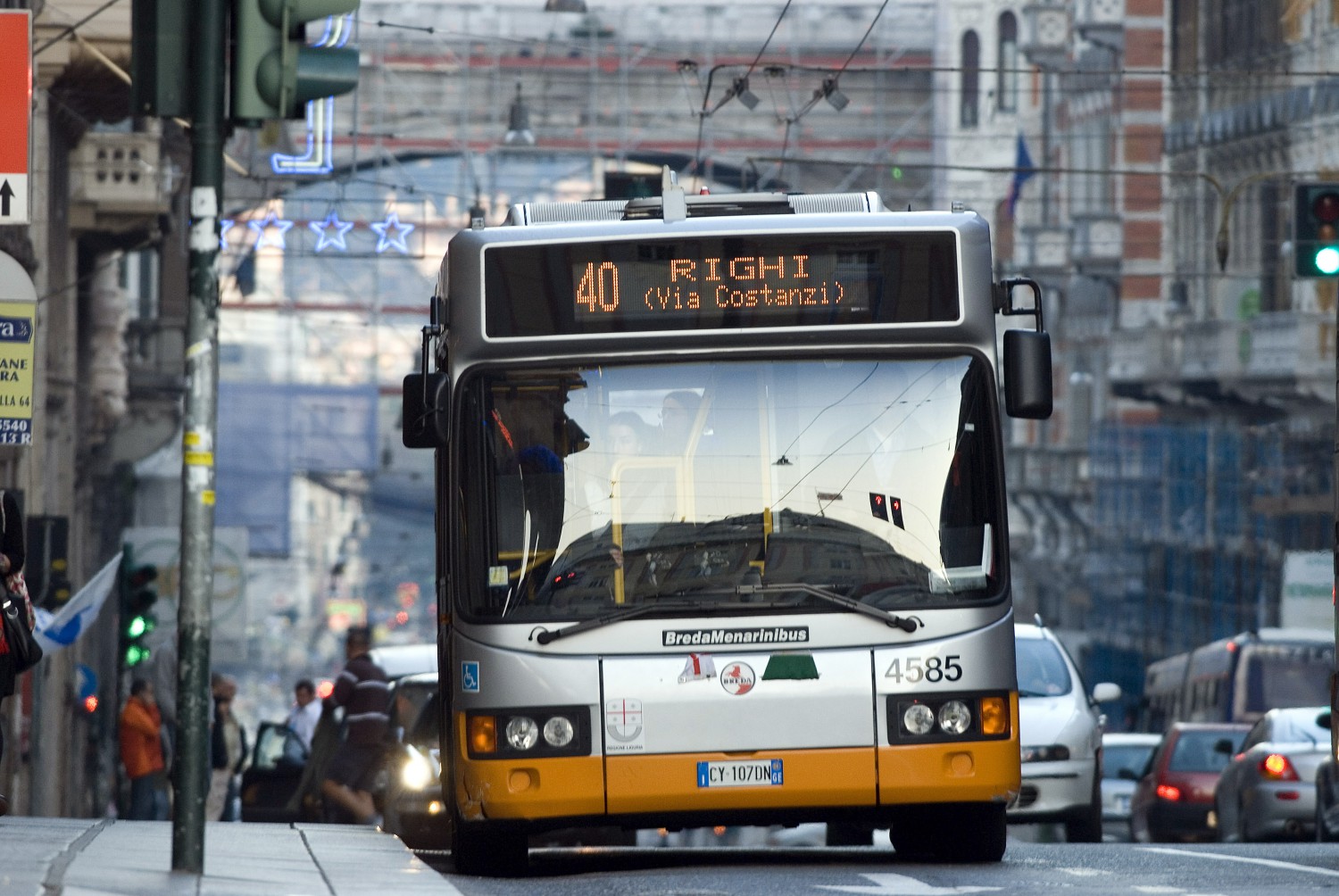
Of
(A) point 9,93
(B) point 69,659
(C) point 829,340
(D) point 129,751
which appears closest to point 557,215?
(C) point 829,340

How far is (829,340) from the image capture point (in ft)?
34.3

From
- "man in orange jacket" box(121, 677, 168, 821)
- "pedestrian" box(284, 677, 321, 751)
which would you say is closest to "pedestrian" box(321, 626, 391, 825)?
"man in orange jacket" box(121, 677, 168, 821)

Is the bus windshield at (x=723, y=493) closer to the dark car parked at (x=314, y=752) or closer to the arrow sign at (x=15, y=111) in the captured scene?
the arrow sign at (x=15, y=111)

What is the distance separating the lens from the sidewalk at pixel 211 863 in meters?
8.30

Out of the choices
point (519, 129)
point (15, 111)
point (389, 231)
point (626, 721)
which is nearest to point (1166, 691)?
point (519, 129)

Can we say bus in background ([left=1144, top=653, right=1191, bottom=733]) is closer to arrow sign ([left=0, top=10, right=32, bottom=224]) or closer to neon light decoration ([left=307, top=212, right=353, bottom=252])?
neon light decoration ([left=307, top=212, right=353, bottom=252])

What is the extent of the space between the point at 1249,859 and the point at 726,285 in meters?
3.85

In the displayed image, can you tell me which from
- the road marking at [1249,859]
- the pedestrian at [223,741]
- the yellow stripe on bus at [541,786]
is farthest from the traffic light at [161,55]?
the pedestrian at [223,741]

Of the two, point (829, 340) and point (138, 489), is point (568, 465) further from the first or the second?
point (138, 489)

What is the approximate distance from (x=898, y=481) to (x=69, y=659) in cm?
2321

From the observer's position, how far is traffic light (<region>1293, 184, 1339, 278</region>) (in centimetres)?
1536

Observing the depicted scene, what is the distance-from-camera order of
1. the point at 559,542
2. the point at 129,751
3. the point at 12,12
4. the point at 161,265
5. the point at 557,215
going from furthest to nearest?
1. the point at 161,265
2. the point at 129,751
3. the point at 12,12
4. the point at 557,215
5. the point at 559,542

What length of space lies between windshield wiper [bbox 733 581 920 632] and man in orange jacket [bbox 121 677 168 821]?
11.1m

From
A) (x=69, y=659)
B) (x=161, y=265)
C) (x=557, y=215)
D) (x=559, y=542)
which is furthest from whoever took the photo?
(x=161, y=265)
